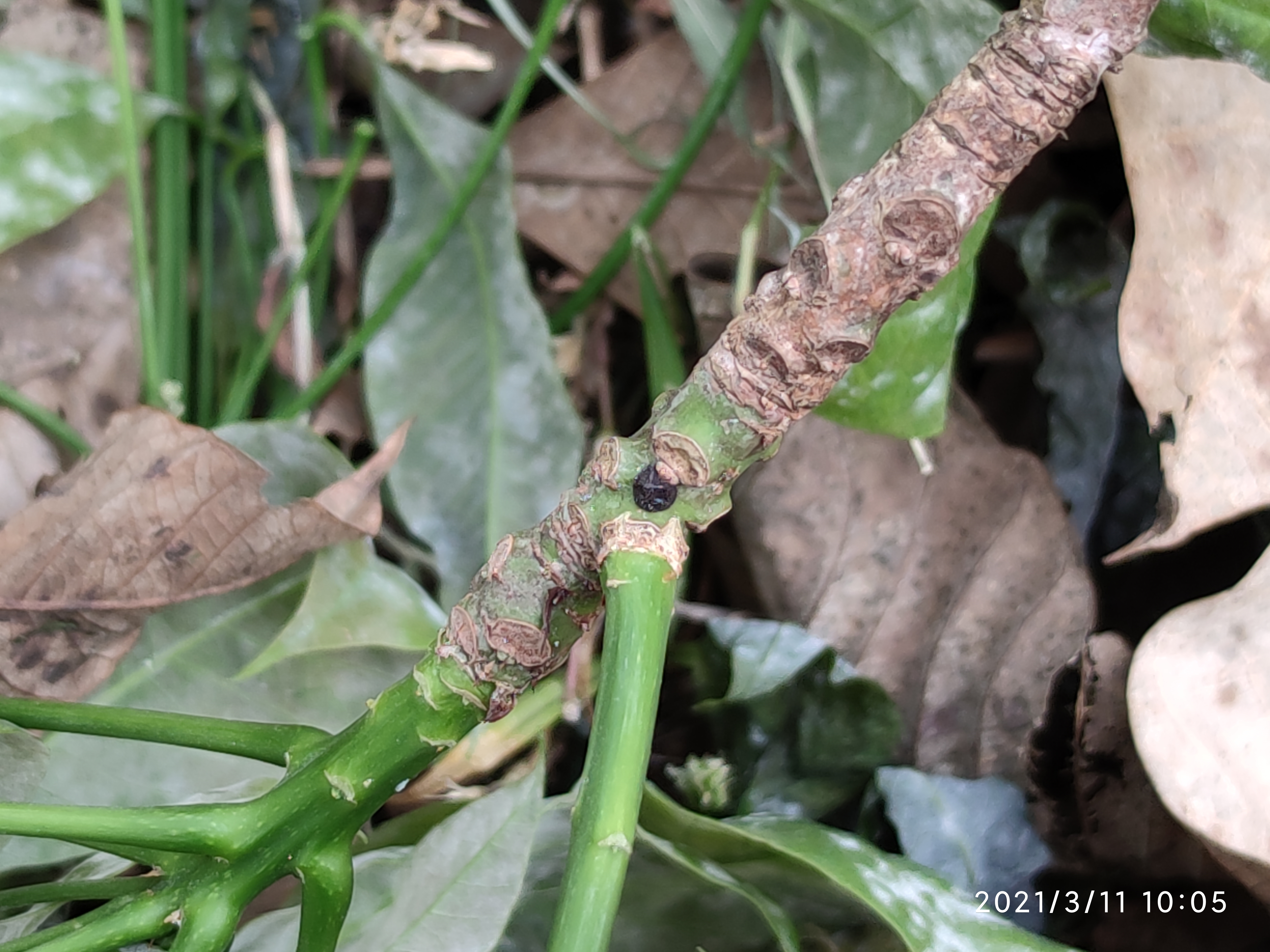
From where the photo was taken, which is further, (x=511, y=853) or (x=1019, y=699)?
(x=1019, y=699)

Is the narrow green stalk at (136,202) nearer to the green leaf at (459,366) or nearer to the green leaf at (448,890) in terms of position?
the green leaf at (459,366)

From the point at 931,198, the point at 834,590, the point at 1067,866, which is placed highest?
the point at 931,198

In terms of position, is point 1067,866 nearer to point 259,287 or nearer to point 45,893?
point 45,893

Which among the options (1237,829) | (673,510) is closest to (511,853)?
(673,510)

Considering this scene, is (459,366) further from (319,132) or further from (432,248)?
(319,132)

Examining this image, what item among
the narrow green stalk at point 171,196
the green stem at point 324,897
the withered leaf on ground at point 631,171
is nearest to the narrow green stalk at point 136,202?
the narrow green stalk at point 171,196

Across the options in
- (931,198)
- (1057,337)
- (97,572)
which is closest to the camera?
(931,198)

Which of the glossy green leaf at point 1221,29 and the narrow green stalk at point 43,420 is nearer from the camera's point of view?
the glossy green leaf at point 1221,29

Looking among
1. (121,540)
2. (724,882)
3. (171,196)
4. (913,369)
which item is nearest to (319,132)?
(171,196)
